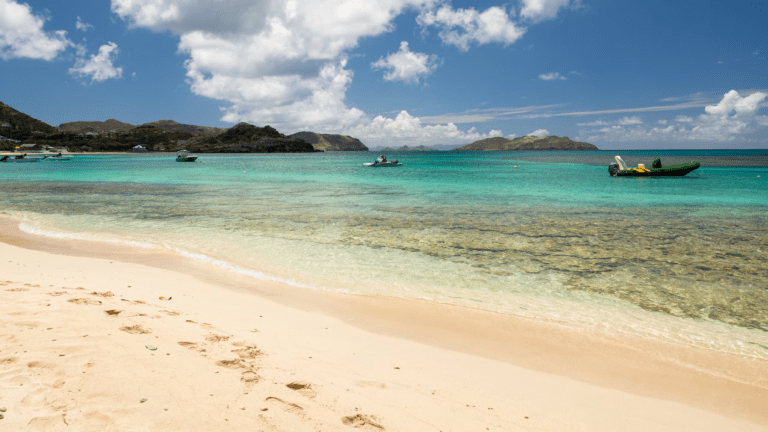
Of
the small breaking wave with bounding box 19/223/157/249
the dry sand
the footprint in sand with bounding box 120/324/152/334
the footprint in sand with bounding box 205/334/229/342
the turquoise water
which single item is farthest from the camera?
the small breaking wave with bounding box 19/223/157/249

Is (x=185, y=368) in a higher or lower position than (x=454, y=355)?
higher

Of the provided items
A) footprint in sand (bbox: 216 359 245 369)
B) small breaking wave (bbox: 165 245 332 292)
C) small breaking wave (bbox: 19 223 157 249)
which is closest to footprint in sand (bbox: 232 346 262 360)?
footprint in sand (bbox: 216 359 245 369)

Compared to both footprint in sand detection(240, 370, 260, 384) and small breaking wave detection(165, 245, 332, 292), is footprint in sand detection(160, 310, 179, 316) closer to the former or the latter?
footprint in sand detection(240, 370, 260, 384)

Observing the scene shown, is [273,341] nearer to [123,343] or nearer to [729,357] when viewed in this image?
[123,343]

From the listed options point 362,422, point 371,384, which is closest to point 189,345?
point 371,384

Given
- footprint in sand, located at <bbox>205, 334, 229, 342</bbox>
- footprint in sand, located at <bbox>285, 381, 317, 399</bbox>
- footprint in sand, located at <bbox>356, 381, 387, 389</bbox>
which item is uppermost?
footprint in sand, located at <bbox>205, 334, 229, 342</bbox>

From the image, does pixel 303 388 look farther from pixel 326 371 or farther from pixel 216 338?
pixel 216 338

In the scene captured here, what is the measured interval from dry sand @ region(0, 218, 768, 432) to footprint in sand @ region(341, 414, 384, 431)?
3 centimetres

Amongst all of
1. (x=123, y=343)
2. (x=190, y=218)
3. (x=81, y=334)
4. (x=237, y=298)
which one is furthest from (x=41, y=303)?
(x=190, y=218)

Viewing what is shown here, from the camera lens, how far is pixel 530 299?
7750 mm

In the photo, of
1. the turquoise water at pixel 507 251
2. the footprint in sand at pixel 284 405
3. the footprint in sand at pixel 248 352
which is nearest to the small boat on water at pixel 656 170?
the turquoise water at pixel 507 251

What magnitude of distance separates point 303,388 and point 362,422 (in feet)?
2.69

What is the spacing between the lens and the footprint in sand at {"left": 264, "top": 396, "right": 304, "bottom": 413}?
354 centimetres

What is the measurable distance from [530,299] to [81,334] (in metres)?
7.45
